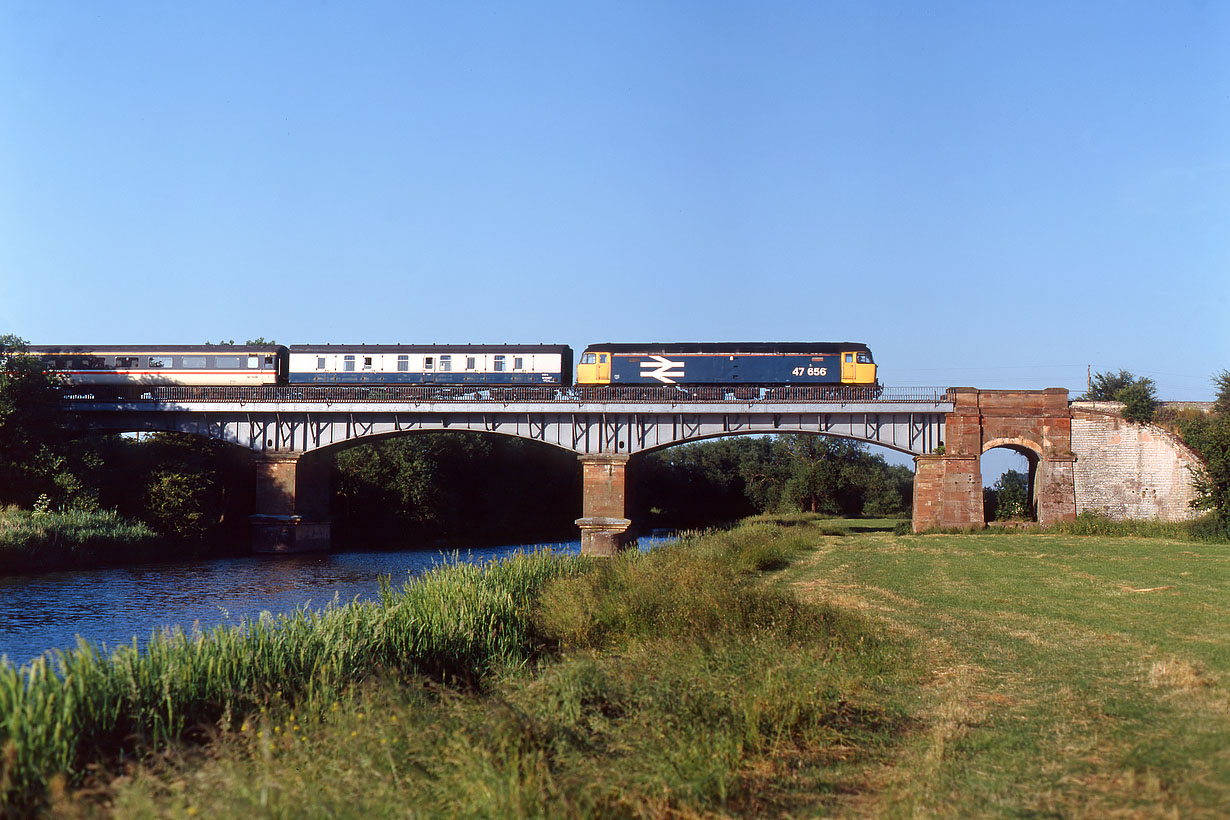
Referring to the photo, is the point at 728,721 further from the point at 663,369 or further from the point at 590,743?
the point at 663,369

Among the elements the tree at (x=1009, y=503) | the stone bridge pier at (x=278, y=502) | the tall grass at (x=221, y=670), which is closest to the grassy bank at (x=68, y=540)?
the stone bridge pier at (x=278, y=502)

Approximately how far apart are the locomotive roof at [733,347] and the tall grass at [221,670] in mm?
33007

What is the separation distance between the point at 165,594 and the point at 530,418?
2128cm

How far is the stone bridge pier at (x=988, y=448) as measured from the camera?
44.7 metres

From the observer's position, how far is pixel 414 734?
8305 mm

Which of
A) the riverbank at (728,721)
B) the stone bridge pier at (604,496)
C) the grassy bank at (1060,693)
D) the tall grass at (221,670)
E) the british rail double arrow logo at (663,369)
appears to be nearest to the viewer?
the riverbank at (728,721)

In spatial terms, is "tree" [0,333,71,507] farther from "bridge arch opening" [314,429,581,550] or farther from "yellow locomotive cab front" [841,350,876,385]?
"yellow locomotive cab front" [841,350,876,385]

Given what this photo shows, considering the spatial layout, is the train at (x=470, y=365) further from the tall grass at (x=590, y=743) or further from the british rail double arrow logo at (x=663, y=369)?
the tall grass at (x=590, y=743)

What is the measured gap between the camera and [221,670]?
36.5 feet

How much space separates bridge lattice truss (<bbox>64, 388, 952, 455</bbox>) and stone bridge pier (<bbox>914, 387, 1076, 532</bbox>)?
3.47 ft

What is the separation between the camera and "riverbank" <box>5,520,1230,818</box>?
7379mm

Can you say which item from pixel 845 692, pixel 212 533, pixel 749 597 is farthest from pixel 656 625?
pixel 212 533

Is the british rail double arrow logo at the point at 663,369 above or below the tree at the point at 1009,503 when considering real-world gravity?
above

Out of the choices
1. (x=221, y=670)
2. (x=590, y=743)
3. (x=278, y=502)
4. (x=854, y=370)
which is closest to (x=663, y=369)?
(x=854, y=370)
